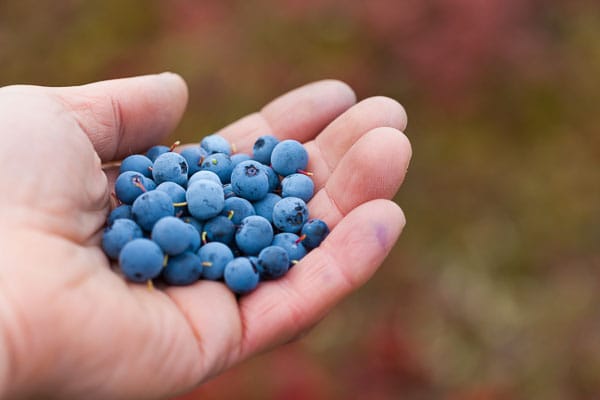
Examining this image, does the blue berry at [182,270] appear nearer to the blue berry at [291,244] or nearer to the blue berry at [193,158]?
the blue berry at [291,244]

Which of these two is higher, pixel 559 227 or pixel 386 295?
pixel 559 227

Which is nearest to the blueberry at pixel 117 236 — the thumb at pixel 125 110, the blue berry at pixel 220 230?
the blue berry at pixel 220 230

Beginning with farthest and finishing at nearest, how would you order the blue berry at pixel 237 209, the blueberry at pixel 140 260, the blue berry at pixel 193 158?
the blue berry at pixel 193 158
the blue berry at pixel 237 209
the blueberry at pixel 140 260

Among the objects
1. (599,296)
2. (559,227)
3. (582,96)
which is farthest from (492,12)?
(599,296)

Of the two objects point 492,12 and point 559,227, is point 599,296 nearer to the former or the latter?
point 559,227

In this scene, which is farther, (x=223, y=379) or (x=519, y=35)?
(x=519, y=35)

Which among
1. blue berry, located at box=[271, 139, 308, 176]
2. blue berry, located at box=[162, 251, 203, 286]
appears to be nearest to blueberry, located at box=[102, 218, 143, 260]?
blue berry, located at box=[162, 251, 203, 286]

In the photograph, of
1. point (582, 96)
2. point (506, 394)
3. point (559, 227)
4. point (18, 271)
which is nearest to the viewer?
point (18, 271)

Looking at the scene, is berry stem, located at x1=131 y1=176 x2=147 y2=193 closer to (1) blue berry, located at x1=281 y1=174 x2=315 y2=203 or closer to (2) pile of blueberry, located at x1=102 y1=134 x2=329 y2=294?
(2) pile of blueberry, located at x1=102 y1=134 x2=329 y2=294

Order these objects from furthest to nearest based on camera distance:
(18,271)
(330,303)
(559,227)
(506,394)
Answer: (559,227)
(506,394)
(330,303)
(18,271)
